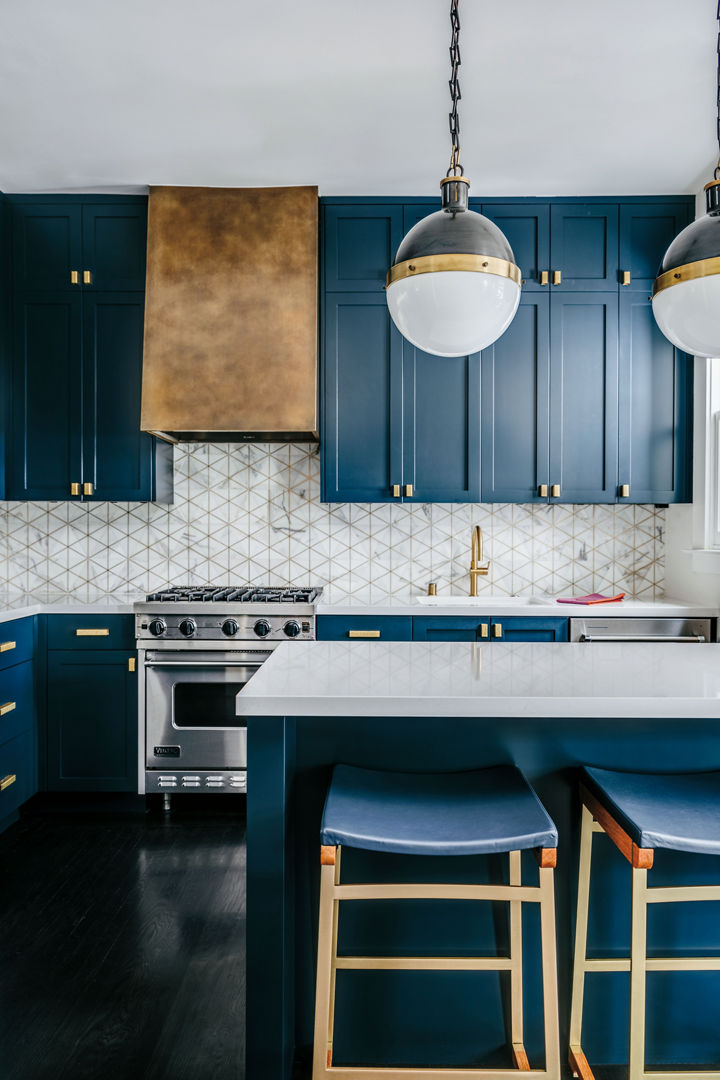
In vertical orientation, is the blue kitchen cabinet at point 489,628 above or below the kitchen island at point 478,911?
above

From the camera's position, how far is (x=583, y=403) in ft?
11.4

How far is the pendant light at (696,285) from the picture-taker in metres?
1.50

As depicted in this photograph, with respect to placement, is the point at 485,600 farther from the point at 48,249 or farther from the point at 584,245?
the point at 48,249

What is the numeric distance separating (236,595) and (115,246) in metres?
1.75

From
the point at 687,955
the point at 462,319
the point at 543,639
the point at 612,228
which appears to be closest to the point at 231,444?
the point at 543,639

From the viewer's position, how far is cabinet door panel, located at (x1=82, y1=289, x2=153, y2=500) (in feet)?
11.3

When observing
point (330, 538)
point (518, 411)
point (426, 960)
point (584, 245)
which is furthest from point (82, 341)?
point (426, 960)

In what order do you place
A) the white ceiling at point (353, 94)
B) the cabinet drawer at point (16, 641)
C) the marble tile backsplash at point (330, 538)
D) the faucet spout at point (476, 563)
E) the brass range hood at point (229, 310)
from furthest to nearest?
the marble tile backsplash at point (330, 538) → the faucet spout at point (476, 563) → the brass range hood at point (229, 310) → the cabinet drawer at point (16, 641) → the white ceiling at point (353, 94)

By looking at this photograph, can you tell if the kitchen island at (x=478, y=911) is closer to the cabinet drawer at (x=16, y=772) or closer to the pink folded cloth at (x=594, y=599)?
the pink folded cloth at (x=594, y=599)

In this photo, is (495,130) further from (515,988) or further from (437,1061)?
(437,1061)

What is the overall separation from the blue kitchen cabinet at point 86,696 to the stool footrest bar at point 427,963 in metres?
1.95

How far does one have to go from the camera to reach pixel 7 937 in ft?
7.34

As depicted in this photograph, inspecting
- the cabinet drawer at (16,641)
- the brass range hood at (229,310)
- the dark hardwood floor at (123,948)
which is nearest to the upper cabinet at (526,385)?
the brass range hood at (229,310)

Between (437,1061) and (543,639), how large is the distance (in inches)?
71.7
